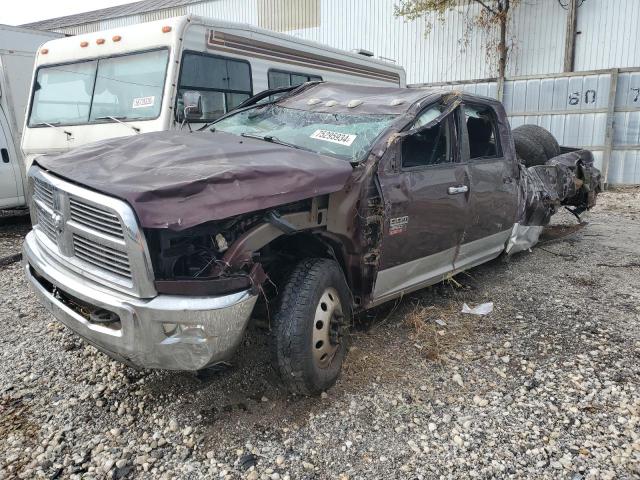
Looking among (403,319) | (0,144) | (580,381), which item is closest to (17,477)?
(403,319)

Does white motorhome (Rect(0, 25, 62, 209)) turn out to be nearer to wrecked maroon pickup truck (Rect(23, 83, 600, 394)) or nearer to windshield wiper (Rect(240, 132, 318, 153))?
wrecked maroon pickup truck (Rect(23, 83, 600, 394))

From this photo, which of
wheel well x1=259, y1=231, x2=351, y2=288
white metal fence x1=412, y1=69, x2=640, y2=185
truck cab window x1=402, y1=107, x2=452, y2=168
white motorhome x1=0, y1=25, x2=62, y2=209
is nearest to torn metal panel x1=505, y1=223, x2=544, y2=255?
truck cab window x1=402, y1=107, x2=452, y2=168

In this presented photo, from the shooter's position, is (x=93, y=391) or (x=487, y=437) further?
(x=93, y=391)

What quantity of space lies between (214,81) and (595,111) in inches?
378

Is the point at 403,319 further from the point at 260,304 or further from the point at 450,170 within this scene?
the point at 260,304

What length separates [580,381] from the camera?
3.12 metres

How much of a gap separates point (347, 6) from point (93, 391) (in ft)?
55.7

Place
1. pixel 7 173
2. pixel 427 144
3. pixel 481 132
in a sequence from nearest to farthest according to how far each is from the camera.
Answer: pixel 427 144 < pixel 481 132 < pixel 7 173

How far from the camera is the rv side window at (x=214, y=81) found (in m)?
5.67

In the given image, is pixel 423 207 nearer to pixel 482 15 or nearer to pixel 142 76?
pixel 142 76

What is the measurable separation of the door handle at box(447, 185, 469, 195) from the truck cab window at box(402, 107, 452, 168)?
0.22 m

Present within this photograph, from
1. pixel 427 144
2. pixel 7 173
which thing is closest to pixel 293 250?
pixel 427 144

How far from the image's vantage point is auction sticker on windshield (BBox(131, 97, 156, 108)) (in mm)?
5574

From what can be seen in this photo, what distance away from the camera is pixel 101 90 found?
607cm
